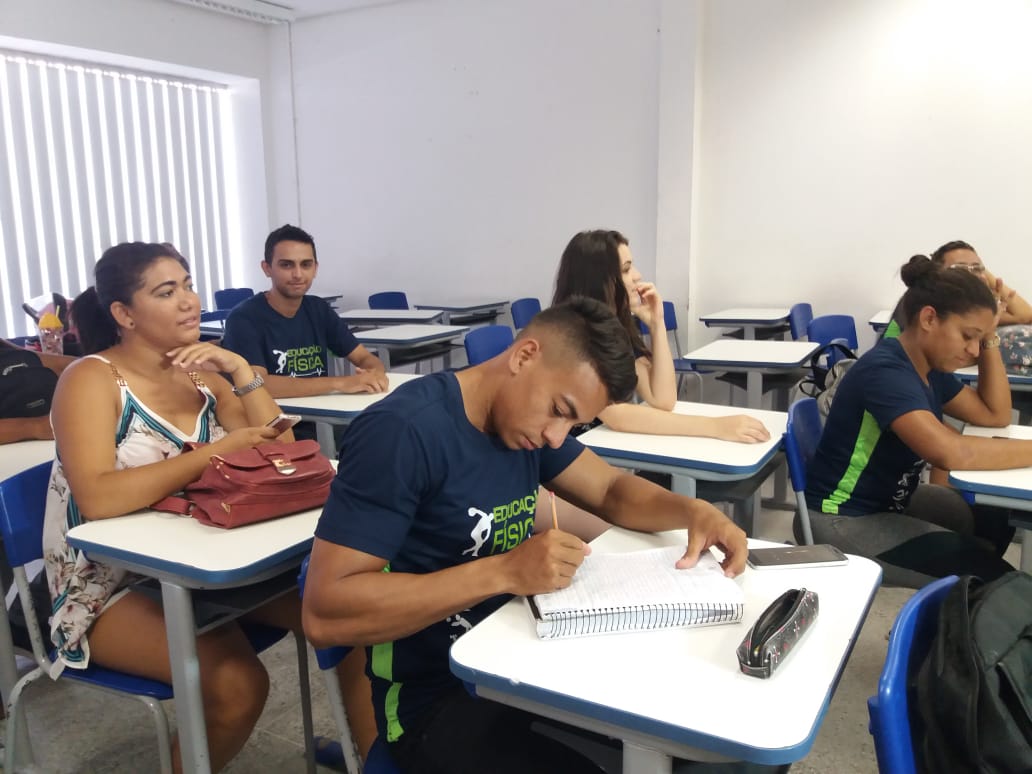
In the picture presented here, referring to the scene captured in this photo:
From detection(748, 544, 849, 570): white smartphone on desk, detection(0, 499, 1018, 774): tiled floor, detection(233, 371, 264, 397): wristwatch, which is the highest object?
detection(233, 371, 264, 397): wristwatch

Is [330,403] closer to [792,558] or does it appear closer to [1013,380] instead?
[792,558]

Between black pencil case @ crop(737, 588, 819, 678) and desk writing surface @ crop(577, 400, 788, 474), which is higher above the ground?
black pencil case @ crop(737, 588, 819, 678)

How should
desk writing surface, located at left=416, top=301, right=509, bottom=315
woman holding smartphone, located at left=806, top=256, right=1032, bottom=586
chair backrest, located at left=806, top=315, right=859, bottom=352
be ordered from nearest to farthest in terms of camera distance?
woman holding smartphone, located at left=806, top=256, right=1032, bottom=586 < chair backrest, located at left=806, top=315, right=859, bottom=352 < desk writing surface, located at left=416, top=301, right=509, bottom=315

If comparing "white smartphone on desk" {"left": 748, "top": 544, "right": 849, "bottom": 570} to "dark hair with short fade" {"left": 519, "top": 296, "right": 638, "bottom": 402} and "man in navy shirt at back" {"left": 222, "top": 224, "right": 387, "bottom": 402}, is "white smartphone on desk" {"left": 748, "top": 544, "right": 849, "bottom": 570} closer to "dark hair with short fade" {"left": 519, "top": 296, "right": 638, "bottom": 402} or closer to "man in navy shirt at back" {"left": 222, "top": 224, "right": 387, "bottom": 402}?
"dark hair with short fade" {"left": 519, "top": 296, "right": 638, "bottom": 402}

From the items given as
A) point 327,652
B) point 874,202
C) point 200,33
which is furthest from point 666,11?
point 327,652

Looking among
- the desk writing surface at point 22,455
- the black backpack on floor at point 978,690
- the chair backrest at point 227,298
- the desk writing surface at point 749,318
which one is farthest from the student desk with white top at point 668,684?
the chair backrest at point 227,298

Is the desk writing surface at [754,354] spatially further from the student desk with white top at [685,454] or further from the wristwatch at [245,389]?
the wristwatch at [245,389]

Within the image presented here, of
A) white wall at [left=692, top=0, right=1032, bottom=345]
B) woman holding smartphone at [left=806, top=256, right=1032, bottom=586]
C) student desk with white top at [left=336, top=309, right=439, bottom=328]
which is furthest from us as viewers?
student desk with white top at [left=336, top=309, right=439, bottom=328]

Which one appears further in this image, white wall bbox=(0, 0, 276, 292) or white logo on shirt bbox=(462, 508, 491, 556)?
white wall bbox=(0, 0, 276, 292)

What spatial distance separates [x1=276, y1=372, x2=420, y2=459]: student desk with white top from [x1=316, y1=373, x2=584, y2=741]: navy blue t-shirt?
1404 millimetres

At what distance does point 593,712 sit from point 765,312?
13.8 feet

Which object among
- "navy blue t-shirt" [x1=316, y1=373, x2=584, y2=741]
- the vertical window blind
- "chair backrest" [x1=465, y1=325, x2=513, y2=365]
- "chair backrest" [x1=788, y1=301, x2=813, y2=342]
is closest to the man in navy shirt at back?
"chair backrest" [x1=465, y1=325, x2=513, y2=365]

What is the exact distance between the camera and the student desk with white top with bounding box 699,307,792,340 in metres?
4.46

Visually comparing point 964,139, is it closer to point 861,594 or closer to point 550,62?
point 550,62
